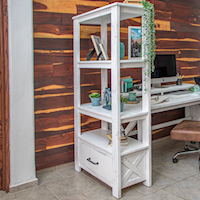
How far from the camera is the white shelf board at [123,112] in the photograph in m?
2.33

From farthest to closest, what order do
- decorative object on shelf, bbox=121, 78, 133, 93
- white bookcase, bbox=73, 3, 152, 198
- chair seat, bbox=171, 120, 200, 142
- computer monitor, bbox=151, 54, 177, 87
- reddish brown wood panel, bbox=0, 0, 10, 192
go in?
computer monitor, bbox=151, 54, 177, 87
decorative object on shelf, bbox=121, 78, 133, 93
chair seat, bbox=171, 120, 200, 142
reddish brown wood panel, bbox=0, 0, 10, 192
white bookcase, bbox=73, 3, 152, 198

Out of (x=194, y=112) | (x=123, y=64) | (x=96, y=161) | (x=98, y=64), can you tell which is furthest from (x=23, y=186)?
(x=194, y=112)

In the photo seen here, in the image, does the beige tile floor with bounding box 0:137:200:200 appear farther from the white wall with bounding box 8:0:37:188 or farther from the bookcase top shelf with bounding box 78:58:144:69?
the bookcase top shelf with bounding box 78:58:144:69

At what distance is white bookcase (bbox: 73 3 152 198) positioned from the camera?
2203 mm

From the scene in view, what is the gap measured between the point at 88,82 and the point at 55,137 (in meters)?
0.76

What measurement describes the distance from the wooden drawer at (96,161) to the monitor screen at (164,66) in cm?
132

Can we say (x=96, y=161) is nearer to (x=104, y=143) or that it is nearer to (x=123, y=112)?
(x=104, y=143)

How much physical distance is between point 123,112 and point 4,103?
3.70 ft

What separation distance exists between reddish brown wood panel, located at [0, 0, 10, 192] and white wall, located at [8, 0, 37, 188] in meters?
0.04

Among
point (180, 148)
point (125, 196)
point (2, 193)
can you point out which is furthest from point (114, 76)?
point (180, 148)

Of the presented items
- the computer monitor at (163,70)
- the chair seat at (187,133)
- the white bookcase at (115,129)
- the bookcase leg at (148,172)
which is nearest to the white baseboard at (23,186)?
the white bookcase at (115,129)

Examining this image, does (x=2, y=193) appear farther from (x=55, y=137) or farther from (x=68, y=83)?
(x=68, y=83)

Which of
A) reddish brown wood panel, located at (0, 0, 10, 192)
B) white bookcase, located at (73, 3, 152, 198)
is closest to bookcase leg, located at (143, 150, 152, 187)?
white bookcase, located at (73, 3, 152, 198)

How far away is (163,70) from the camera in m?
3.44
